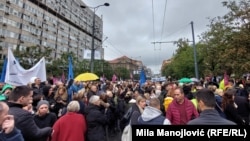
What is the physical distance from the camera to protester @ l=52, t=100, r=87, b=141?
5.21 meters

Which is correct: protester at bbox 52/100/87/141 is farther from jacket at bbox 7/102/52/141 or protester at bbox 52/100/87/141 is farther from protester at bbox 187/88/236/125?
protester at bbox 187/88/236/125

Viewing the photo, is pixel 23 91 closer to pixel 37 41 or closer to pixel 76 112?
pixel 76 112

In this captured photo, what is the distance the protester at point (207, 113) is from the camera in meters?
2.84

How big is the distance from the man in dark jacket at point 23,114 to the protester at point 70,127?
1378 mm

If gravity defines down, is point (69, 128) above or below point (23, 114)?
below

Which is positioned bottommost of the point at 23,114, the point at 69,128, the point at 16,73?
the point at 69,128

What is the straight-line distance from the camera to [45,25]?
242 feet

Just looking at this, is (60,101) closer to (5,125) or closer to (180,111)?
(180,111)

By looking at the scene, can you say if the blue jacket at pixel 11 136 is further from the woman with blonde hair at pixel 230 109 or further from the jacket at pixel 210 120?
the woman with blonde hair at pixel 230 109

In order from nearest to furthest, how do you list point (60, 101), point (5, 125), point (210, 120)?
point (5, 125), point (210, 120), point (60, 101)

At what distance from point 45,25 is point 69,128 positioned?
239 ft

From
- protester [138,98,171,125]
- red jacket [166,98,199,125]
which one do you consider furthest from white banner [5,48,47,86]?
protester [138,98,171,125]

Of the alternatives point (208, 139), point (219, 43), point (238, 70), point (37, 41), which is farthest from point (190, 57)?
point (208, 139)

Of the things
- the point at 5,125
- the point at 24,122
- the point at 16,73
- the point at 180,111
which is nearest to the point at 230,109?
the point at 180,111
